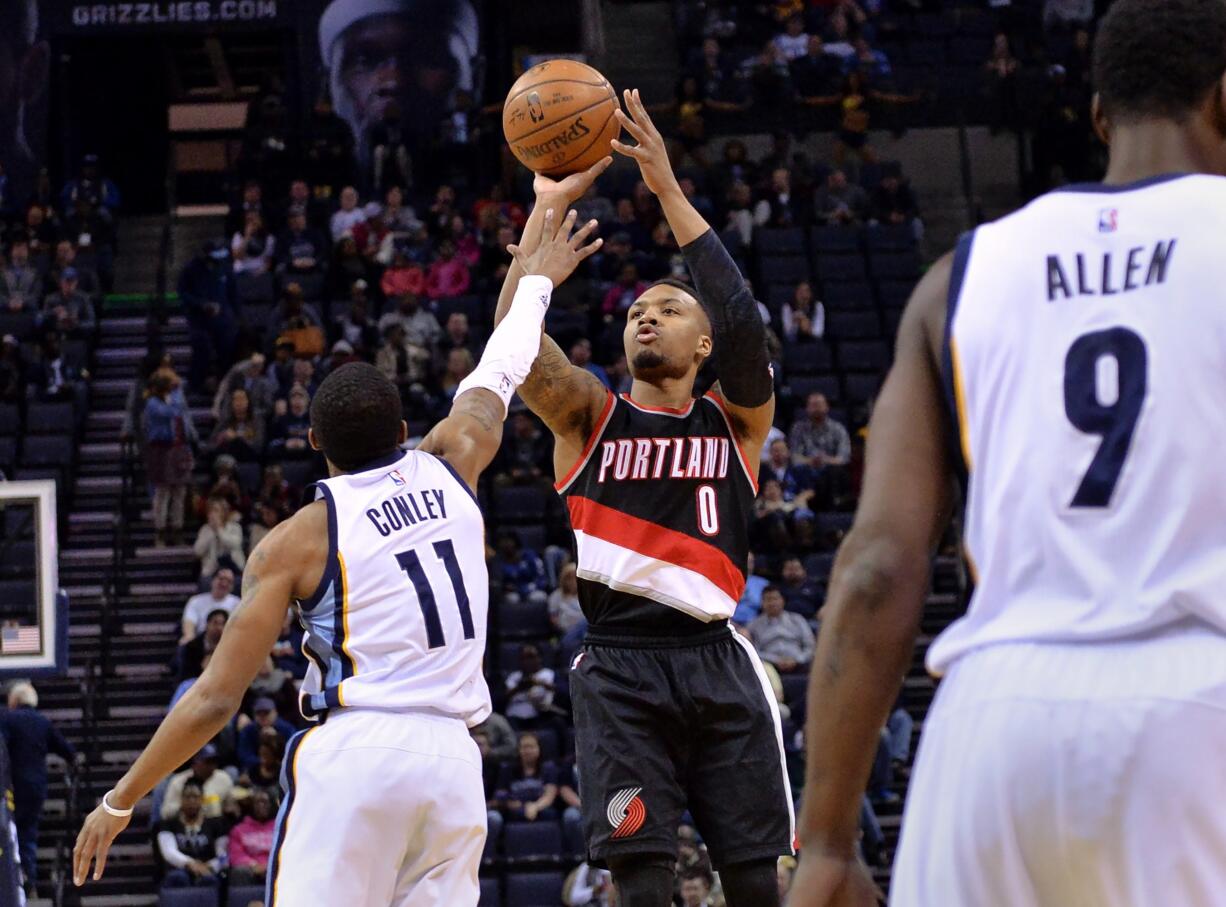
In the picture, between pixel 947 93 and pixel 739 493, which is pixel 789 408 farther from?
pixel 739 493

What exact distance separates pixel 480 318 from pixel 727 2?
7355mm

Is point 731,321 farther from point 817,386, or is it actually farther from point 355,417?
point 817,386

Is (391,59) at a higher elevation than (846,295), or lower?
higher

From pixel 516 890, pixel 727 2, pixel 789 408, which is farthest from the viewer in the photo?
pixel 727 2

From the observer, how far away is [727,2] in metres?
24.2

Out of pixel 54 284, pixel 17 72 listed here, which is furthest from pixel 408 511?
pixel 17 72

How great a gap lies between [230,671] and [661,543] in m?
1.66

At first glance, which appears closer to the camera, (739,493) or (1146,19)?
(1146,19)

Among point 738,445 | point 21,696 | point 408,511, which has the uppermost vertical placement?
point 738,445

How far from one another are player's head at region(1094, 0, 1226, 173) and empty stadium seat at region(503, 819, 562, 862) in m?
11.1

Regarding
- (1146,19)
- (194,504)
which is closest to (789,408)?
(194,504)

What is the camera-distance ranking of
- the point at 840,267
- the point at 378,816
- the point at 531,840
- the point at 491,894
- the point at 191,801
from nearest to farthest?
1. the point at 378,816
2. the point at 491,894
3. the point at 531,840
4. the point at 191,801
5. the point at 840,267

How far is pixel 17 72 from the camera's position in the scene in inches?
953

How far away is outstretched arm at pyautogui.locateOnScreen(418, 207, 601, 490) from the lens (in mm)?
5824
